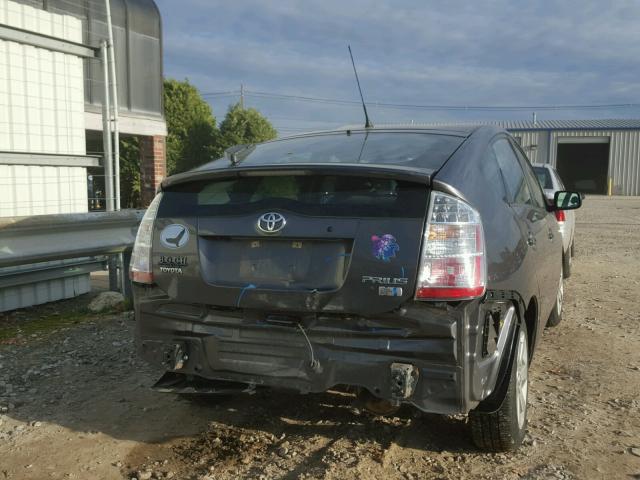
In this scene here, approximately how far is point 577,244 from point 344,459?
11032 millimetres

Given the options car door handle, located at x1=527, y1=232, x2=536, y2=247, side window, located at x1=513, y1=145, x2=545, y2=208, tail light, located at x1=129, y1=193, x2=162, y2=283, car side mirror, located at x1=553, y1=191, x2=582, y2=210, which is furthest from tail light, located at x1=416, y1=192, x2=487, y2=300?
car side mirror, located at x1=553, y1=191, x2=582, y2=210

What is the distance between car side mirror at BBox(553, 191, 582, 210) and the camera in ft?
15.2

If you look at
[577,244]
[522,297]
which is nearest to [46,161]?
[522,297]

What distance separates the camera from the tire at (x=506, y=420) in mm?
3043

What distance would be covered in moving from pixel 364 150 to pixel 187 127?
2504 cm

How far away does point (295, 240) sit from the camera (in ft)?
9.26

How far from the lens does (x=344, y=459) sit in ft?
10.4

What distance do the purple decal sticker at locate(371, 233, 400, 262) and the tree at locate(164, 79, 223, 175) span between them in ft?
74.0

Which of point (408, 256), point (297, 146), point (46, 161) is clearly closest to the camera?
point (408, 256)

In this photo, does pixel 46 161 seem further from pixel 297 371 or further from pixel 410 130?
pixel 297 371

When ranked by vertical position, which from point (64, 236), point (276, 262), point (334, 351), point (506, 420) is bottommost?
point (506, 420)

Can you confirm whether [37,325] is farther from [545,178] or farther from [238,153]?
[545,178]

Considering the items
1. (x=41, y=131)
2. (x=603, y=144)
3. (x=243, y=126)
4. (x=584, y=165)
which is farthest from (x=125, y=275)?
(x=584, y=165)

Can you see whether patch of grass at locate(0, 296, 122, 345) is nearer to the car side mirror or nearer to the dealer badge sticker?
the dealer badge sticker
